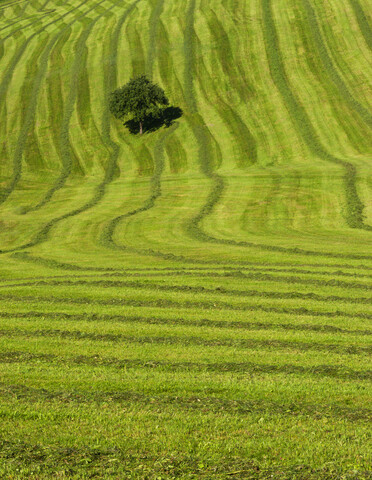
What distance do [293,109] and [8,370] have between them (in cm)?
7790

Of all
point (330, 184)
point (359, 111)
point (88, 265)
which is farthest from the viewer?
point (359, 111)

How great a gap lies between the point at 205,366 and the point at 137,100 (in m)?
73.2

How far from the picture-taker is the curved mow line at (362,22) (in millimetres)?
100188

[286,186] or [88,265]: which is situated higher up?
[286,186]

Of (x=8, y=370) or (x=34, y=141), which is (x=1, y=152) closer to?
(x=34, y=141)

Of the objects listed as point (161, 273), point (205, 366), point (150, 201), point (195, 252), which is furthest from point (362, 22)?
point (205, 366)

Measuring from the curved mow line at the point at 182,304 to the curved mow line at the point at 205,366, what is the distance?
652 centimetres

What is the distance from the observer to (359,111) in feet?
271

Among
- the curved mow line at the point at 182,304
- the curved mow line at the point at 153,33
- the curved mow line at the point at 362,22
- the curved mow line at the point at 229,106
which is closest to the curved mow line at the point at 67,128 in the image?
the curved mow line at the point at 153,33

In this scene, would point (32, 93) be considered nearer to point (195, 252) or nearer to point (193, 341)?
point (195, 252)

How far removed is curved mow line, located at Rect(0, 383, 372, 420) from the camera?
14.6m

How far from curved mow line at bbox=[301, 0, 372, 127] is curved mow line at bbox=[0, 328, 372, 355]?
67.0 m

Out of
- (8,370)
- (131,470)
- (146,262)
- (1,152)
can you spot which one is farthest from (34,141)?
(131,470)

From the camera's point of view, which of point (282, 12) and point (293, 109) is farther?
point (282, 12)
